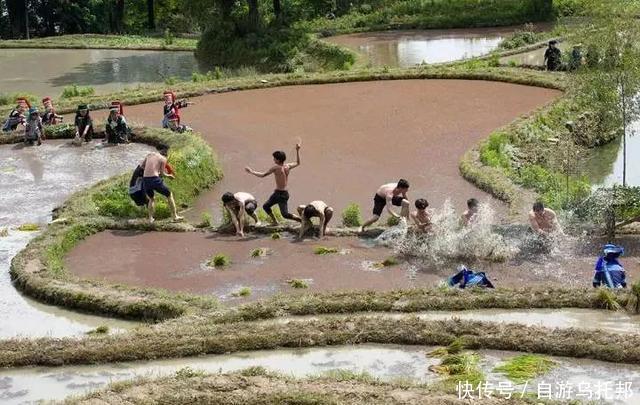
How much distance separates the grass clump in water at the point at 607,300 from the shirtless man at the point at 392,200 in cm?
464

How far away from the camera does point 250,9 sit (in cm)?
4234

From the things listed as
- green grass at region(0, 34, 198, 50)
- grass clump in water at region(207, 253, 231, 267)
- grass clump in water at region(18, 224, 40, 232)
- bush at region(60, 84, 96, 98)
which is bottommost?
grass clump in water at region(207, 253, 231, 267)

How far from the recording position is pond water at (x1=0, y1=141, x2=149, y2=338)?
1412cm

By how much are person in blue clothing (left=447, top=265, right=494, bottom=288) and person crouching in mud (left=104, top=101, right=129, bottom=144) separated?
11930 mm

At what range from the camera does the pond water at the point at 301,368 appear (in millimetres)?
10875

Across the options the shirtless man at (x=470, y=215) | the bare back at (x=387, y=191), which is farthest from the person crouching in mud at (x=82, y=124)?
the shirtless man at (x=470, y=215)

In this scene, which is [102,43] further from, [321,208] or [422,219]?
[422,219]

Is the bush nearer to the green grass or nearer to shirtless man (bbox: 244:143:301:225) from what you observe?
the green grass

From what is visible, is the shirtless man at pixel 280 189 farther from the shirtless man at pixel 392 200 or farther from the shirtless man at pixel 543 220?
the shirtless man at pixel 543 220

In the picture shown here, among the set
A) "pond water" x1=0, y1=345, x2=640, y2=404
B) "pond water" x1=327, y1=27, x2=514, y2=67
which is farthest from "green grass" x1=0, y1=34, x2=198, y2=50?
"pond water" x1=0, y1=345, x2=640, y2=404

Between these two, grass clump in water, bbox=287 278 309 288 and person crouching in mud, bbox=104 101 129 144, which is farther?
person crouching in mud, bbox=104 101 129 144

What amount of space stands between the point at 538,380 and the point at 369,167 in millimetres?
11464

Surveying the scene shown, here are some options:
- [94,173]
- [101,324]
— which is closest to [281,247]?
[101,324]

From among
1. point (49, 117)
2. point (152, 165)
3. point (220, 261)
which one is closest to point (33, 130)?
point (49, 117)
